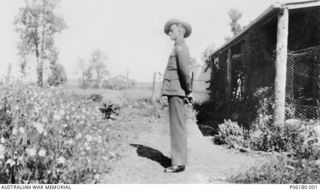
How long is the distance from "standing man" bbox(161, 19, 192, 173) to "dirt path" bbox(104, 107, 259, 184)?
24 centimetres

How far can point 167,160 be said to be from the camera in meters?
5.34

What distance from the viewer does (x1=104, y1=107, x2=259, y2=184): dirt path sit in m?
4.38

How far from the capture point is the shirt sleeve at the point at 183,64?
453 cm

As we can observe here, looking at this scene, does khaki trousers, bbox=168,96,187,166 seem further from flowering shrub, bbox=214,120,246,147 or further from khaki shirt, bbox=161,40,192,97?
flowering shrub, bbox=214,120,246,147

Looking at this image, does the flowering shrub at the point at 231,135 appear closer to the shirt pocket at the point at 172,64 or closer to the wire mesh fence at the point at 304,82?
the wire mesh fence at the point at 304,82

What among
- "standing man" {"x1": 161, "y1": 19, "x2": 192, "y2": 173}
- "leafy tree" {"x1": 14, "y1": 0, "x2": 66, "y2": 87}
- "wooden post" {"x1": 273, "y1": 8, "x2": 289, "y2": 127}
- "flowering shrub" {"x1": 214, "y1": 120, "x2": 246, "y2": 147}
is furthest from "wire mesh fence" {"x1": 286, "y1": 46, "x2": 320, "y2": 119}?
"leafy tree" {"x1": 14, "y1": 0, "x2": 66, "y2": 87}

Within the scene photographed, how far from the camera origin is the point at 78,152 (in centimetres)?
447

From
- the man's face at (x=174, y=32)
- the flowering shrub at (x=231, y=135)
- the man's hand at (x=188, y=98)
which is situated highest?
the man's face at (x=174, y=32)

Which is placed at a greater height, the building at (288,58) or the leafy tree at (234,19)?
the leafy tree at (234,19)

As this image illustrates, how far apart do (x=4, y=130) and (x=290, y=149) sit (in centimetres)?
449

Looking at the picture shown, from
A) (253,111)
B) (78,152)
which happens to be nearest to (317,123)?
(253,111)

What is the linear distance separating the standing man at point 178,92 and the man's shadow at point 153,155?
0.42 meters

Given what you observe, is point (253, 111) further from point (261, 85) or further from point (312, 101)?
point (312, 101)

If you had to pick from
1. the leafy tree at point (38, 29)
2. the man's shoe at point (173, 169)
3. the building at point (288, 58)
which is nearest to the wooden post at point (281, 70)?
the building at point (288, 58)
